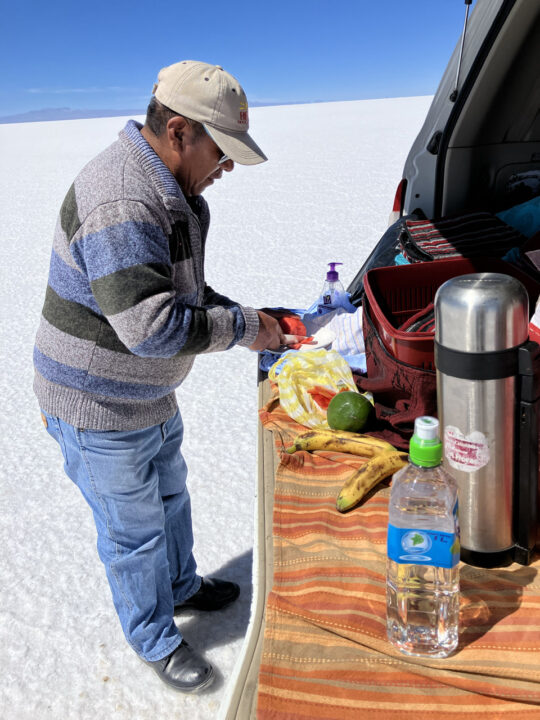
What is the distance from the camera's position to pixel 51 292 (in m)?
1.77

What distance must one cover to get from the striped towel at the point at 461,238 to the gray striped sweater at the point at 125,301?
1393 mm

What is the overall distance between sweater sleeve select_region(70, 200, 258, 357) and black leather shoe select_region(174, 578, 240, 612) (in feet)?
4.02

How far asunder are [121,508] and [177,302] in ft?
2.07

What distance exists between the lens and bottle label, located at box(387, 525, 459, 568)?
1.10 meters

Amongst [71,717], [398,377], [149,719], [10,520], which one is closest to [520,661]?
[398,377]

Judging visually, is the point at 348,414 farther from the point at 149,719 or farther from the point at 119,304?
the point at 149,719

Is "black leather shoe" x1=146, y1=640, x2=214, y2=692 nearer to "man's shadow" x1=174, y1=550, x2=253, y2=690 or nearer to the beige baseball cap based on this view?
"man's shadow" x1=174, y1=550, x2=253, y2=690

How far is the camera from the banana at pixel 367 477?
1635mm

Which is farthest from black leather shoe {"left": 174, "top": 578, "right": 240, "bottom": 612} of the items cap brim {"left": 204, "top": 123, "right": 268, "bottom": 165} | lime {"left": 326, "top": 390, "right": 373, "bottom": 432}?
cap brim {"left": 204, "top": 123, "right": 268, "bottom": 165}

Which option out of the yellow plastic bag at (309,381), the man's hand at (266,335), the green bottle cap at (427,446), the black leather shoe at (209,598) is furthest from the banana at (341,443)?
the black leather shoe at (209,598)

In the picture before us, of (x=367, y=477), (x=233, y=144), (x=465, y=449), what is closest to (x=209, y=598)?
(x=367, y=477)

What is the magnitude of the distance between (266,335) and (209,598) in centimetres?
115

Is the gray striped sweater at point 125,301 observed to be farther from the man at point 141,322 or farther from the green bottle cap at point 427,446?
the green bottle cap at point 427,446

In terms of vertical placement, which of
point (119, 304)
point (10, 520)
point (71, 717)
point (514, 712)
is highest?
point (119, 304)
